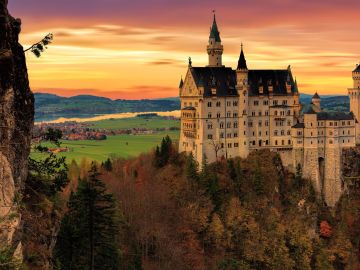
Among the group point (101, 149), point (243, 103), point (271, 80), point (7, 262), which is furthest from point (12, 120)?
point (101, 149)

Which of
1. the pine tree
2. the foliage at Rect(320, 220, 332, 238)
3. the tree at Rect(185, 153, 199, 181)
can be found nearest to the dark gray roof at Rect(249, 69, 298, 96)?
the pine tree

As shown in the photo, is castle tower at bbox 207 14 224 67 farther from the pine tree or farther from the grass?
the grass

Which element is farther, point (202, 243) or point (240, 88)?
point (240, 88)

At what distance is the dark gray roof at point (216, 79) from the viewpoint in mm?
106662

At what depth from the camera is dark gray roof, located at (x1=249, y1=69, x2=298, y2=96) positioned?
4442 inches

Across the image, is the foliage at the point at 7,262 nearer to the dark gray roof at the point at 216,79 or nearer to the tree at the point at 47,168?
the tree at the point at 47,168

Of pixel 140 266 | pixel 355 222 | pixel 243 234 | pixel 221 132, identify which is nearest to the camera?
pixel 140 266

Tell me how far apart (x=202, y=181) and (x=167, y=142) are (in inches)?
609

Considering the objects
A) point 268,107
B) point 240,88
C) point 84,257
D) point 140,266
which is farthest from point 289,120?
point 84,257

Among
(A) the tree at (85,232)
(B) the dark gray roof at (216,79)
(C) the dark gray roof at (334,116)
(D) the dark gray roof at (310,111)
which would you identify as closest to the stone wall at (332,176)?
(C) the dark gray roof at (334,116)

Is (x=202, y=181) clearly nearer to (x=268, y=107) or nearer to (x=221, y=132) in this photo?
(x=221, y=132)

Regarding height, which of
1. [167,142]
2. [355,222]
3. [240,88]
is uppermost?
[240,88]

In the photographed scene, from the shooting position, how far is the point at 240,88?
109 m

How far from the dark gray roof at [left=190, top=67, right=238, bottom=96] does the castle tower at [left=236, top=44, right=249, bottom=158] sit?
4.21ft
